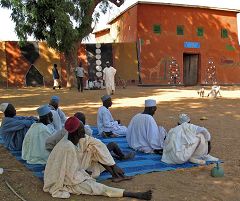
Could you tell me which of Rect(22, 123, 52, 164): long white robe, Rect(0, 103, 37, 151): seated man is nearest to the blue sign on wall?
Rect(0, 103, 37, 151): seated man

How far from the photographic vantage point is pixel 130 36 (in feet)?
76.5

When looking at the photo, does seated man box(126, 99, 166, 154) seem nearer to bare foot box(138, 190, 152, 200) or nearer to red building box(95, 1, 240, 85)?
bare foot box(138, 190, 152, 200)

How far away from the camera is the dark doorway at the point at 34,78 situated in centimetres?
2189

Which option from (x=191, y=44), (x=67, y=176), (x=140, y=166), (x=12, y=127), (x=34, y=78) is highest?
(x=191, y=44)

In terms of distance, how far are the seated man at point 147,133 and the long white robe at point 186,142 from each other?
25.5 inches

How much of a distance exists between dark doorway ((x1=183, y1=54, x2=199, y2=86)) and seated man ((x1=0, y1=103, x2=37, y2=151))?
1919 centimetres

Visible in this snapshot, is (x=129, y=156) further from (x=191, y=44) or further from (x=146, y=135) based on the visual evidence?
(x=191, y=44)

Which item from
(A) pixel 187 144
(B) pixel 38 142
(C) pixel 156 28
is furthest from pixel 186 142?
(C) pixel 156 28

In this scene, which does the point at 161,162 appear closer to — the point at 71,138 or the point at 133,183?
the point at 133,183

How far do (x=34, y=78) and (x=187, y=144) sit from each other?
17993mm

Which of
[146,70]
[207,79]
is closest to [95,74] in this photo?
[146,70]

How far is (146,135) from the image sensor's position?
20.1ft

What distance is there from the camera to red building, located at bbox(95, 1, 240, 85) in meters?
22.5

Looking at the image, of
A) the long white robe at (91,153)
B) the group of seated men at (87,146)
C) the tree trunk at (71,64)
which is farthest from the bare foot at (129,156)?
the tree trunk at (71,64)
